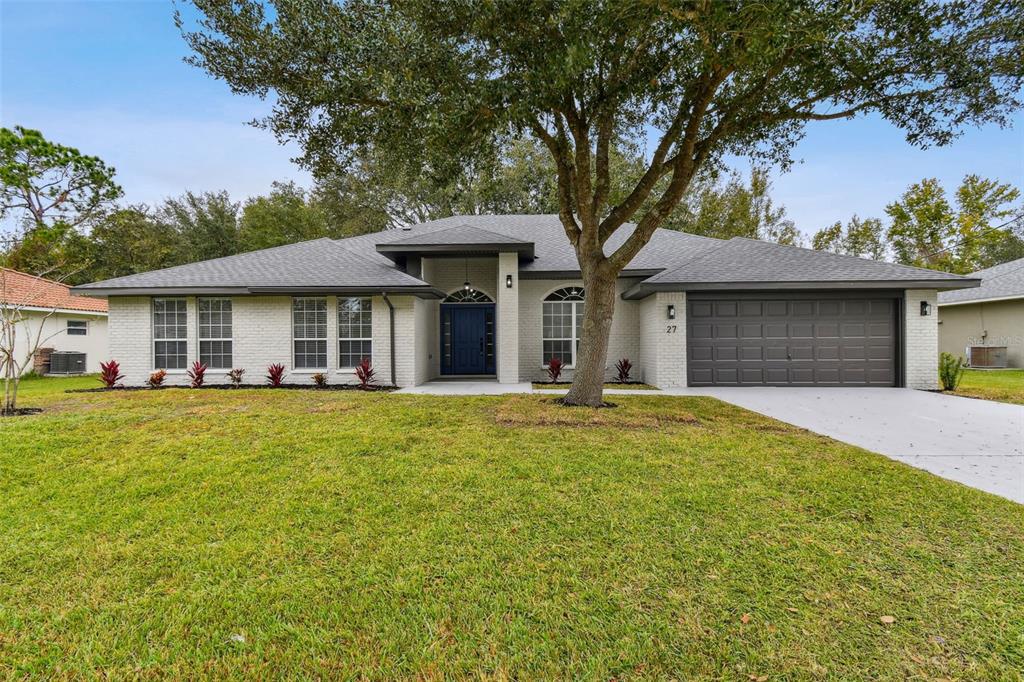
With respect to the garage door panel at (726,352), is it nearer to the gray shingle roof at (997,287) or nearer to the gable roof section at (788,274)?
the gable roof section at (788,274)

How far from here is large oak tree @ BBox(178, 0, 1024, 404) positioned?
5.45m

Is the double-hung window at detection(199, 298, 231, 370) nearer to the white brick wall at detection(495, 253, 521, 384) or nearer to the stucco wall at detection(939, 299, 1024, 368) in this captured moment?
the white brick wall at detection(495, 253, 521, 384)

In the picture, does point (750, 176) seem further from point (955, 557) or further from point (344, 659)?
point (344, 659)

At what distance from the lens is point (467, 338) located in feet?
43.2

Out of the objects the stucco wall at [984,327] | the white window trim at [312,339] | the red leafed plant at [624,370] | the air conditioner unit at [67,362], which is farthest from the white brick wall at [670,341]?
the air conditioner unit at [67,362]

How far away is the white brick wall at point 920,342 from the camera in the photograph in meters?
10.4

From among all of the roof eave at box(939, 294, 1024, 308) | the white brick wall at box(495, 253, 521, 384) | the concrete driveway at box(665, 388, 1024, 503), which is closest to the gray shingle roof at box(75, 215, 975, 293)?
the white brick wall at box(495, 253, 521, 384)

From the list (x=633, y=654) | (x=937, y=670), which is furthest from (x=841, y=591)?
(x=633, y=654)

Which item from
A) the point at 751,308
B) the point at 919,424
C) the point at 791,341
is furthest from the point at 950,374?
the point at 919,424

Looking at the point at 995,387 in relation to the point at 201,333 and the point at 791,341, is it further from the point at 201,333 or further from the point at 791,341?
the point at 201,333

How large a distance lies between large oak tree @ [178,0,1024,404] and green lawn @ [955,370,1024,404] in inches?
213

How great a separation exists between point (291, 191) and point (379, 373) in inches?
876

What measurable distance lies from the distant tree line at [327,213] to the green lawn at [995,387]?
505 inches

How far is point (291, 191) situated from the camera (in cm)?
2780
